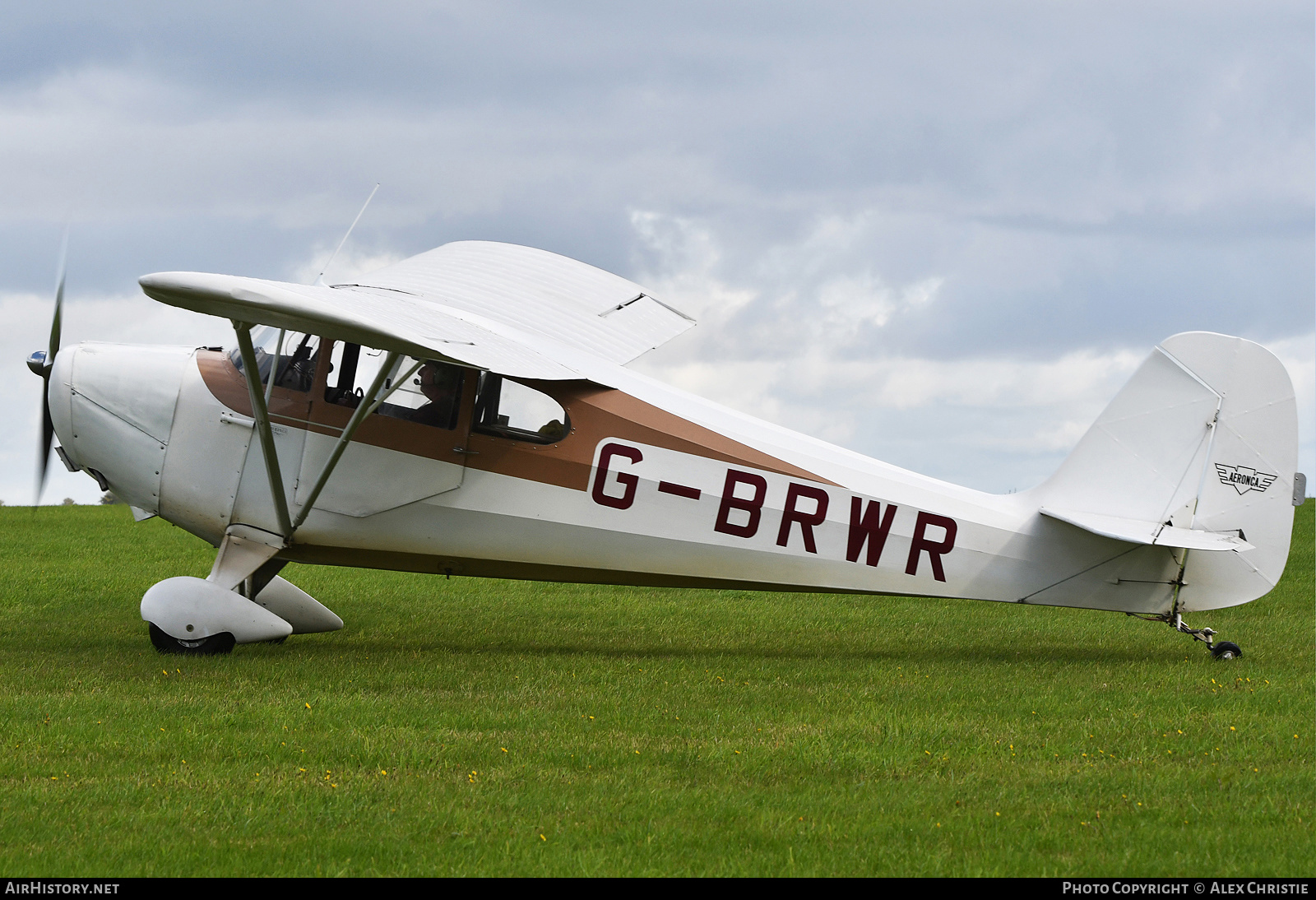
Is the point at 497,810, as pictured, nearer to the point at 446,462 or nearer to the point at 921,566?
the point at 446,462

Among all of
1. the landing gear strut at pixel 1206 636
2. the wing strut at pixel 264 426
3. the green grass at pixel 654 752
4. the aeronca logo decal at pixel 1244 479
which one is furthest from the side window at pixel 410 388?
the aeronca logo decal at pixel 1244 479

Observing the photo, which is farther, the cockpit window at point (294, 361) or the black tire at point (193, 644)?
the cockpit window at point (294, 361)

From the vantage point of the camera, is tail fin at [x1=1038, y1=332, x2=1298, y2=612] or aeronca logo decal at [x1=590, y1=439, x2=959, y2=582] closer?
aeronca logo decal at [x1=590, y1=439, x2=959, y2=582]

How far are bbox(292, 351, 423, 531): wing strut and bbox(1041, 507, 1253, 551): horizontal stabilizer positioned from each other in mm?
5652

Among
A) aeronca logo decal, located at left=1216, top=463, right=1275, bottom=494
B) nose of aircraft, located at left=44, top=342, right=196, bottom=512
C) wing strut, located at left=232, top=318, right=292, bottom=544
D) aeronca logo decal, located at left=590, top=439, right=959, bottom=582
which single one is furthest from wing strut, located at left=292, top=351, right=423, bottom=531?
aeronca logo decal, located at left=1216, top=463, right=1275, bottom=494

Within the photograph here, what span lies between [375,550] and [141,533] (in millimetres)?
12236

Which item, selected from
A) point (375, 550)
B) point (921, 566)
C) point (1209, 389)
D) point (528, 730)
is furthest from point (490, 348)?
point (1209, 389)

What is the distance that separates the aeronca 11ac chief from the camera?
32.1ft

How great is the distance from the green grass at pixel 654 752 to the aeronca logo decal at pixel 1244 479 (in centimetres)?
155

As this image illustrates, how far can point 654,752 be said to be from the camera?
22.0ft

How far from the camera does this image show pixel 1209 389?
1021 centimetres

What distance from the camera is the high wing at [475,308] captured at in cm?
800

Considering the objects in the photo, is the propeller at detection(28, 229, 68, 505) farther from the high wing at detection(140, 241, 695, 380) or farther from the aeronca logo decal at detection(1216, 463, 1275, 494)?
the aeronca logo decal at detection(1216, 463, 1275, 494)

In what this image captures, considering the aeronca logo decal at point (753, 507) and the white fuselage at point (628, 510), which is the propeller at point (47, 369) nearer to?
the white fuselage at point (628, 510)
